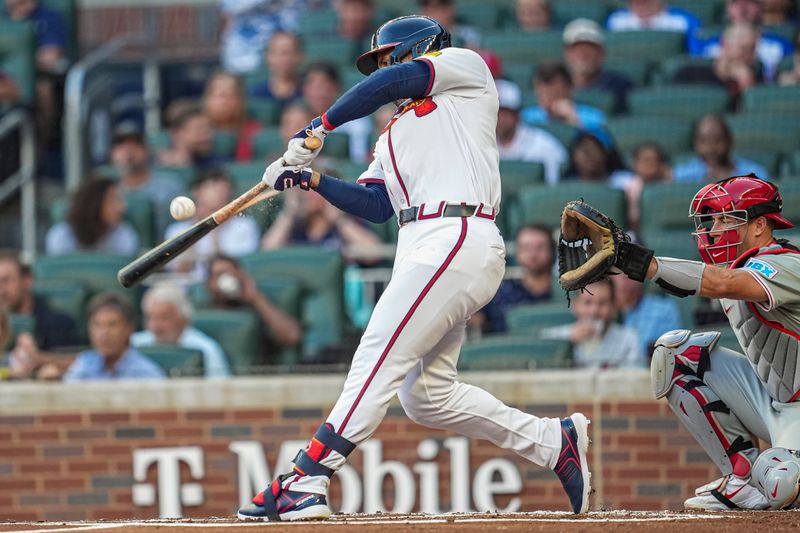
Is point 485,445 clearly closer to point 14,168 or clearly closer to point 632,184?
point 632,184

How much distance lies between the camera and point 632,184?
8.10 meters

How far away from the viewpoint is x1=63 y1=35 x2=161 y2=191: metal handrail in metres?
9.60

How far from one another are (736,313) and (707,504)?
739 millimetres

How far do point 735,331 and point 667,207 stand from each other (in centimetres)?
297

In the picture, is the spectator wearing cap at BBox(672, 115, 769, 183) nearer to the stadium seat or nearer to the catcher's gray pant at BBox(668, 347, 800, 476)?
the stadium seat

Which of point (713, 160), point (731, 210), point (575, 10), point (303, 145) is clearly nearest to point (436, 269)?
point (303, 145)

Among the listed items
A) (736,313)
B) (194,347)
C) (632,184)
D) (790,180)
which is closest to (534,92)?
(632,184)

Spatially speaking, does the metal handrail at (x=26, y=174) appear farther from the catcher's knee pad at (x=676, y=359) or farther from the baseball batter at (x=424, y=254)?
the catcher's knee pad at (x=676, y=359)

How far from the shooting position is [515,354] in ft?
21.9

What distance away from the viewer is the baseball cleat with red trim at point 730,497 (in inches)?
187

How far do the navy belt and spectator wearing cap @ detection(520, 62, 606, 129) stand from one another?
4.44 metres

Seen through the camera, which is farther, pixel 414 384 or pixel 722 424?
pixel 722 424

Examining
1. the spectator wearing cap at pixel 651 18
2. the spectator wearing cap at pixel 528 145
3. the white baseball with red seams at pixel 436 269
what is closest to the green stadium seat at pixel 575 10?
the spectator wearing cap at pixel 651 18

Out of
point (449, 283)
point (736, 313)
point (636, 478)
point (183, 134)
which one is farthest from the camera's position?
point (183, 134)
